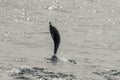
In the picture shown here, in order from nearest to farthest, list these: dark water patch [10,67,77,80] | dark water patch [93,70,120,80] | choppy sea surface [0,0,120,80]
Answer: dark water patch [10,67,77,80]
dark water patch [93,70,120,80]
choppy sea surface [0,0,120,80]

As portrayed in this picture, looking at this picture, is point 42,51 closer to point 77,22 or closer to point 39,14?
point 77,22

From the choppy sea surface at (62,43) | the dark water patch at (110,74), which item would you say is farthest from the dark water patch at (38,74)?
the dark water patch at (110,74)

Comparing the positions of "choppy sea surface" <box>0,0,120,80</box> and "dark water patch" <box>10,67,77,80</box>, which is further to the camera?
"choppy sea surface" <box>0,0,120,80</box>

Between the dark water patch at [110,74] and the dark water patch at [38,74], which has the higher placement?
the dark water patch at [38,74]

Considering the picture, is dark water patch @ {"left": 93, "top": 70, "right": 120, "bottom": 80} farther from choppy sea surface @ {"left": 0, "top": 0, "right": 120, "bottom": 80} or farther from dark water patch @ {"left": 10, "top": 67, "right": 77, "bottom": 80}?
dark water patch @ {"left": 10, "top": 67, "right": 77, "bottom": 80}

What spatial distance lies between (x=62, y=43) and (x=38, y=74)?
13.5m

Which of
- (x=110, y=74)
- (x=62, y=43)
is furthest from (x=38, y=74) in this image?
(x=62, y=43)

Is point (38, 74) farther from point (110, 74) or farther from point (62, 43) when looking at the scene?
point (62, 43)

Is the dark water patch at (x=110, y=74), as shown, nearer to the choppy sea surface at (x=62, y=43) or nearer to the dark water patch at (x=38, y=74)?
the choppy sea surface at (x=62, y=43)

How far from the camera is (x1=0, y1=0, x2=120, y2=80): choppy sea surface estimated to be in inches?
1017

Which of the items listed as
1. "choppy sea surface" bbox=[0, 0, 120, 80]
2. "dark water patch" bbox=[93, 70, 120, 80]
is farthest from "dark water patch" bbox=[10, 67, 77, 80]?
"dark water patch" bbox=[93, 70, 120, 80]

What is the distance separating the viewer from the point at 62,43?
38.0 m

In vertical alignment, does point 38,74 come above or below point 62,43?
above

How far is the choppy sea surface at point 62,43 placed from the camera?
25.8 metres
